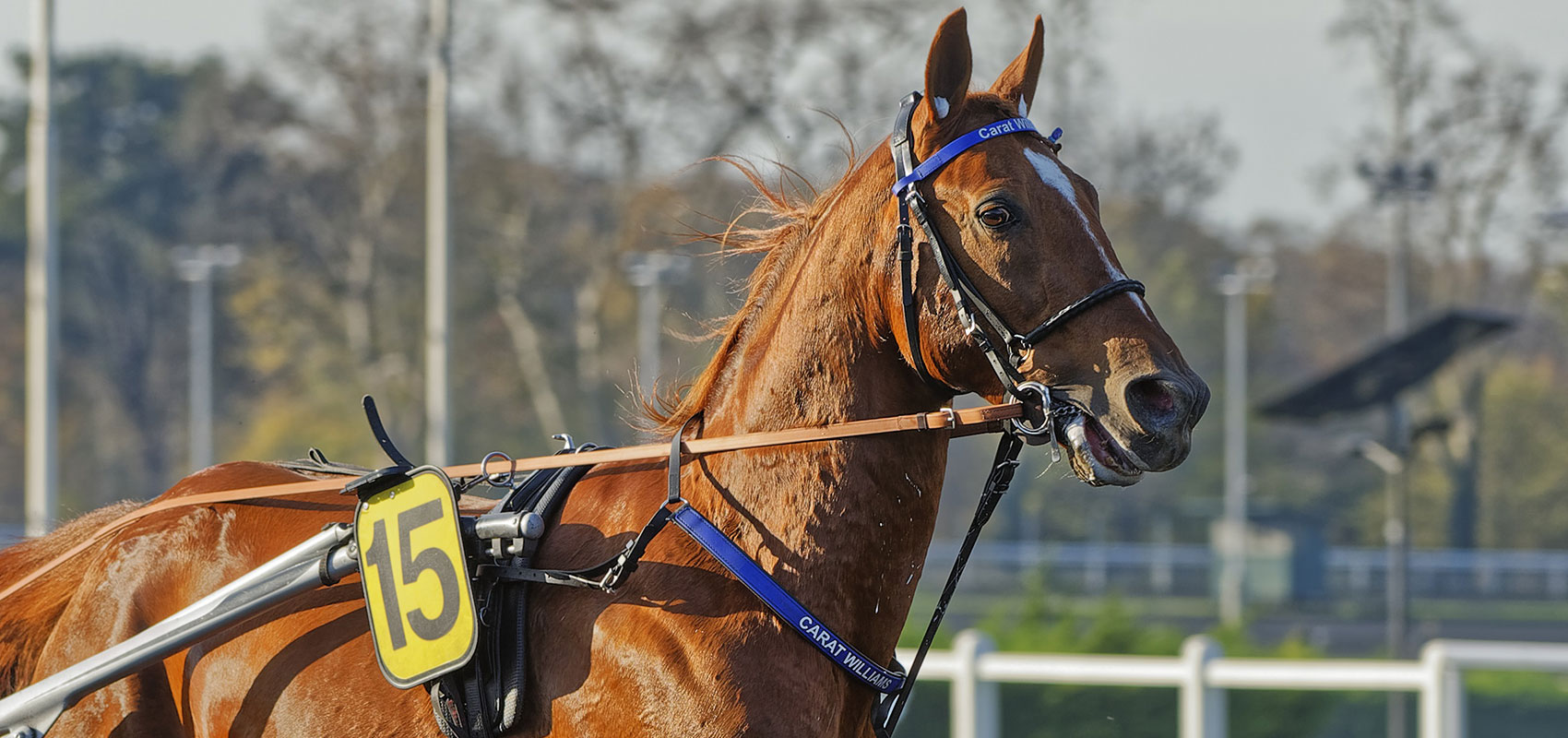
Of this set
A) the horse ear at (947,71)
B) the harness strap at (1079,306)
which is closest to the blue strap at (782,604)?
the harness strap at (1079,306)

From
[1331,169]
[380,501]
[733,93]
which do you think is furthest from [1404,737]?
[1331,169]

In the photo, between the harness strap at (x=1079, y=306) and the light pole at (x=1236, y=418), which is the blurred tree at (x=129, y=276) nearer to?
the light pole at (x=1236, y=418)

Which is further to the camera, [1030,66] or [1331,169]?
[1331,169]

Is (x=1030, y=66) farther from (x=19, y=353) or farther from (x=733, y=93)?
(x=19, y=353)

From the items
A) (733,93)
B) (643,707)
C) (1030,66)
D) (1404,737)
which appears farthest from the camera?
(733,93)

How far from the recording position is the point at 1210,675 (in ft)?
19.7

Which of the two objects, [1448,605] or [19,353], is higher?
[19,353]

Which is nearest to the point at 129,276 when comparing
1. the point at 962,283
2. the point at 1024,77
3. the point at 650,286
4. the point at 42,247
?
the point at 650,286

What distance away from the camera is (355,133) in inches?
877

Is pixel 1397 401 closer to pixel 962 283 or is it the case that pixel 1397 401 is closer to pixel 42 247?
pixel 42 247

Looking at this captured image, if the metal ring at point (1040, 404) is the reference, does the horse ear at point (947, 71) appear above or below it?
above

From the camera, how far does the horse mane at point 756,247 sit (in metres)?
2.97

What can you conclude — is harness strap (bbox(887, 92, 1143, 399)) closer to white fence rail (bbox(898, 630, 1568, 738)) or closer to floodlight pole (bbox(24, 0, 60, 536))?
white fence rail (bbox(898, 630, 1568, 738))

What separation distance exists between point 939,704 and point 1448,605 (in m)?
17.4
